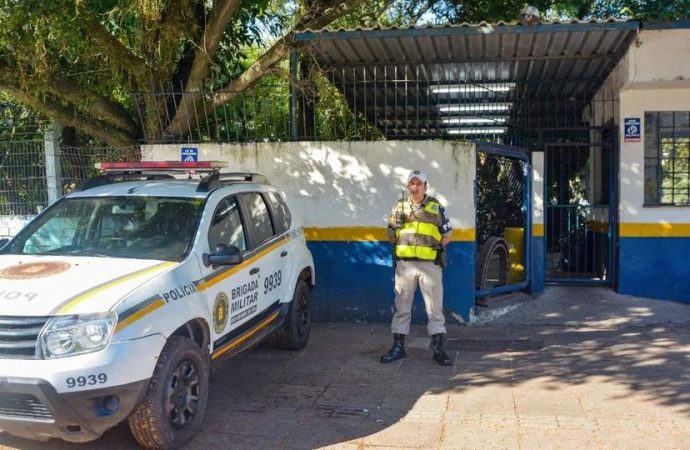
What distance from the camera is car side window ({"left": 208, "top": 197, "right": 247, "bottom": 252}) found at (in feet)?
17.3

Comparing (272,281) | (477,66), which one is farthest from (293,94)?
(272,281)

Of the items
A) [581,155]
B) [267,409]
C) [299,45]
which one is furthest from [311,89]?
[581,155]

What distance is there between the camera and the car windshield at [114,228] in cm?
498

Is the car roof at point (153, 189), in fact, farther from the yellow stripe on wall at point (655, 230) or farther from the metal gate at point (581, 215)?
the metal gate at point (581, 215)

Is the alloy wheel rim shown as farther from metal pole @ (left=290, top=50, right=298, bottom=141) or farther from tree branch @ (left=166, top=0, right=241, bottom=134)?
tree branch @ (left=166, top=0, right=241, bottom=134)

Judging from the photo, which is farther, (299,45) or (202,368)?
(299,45)

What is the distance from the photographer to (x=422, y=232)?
6301 millimetres

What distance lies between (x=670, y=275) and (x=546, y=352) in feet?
8.90

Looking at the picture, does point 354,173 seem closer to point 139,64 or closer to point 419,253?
point 419,253

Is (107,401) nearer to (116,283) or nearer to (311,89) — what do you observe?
(116,283)

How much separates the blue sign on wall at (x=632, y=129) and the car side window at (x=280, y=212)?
15.1 feet

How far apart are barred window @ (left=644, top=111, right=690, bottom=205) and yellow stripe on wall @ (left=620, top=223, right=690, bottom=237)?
13.1 inches

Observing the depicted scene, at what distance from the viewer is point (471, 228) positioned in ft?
25.7

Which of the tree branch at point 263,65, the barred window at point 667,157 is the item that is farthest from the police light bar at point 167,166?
the barred window at point 667,157
